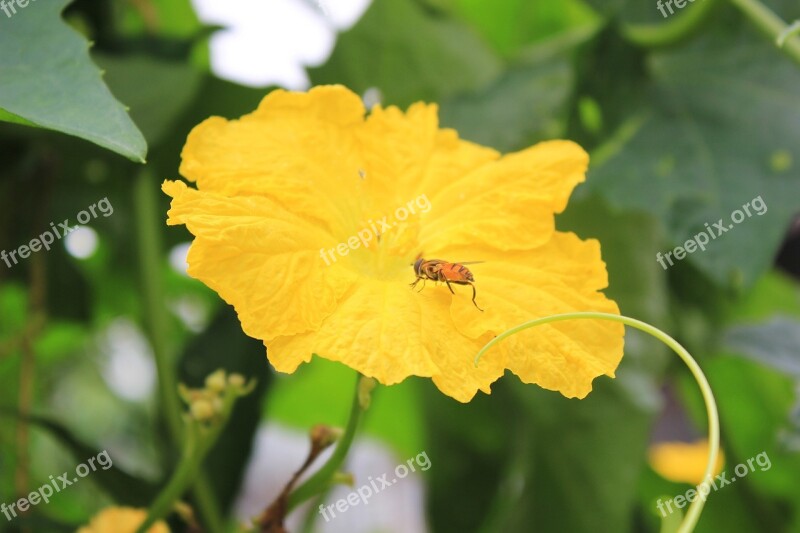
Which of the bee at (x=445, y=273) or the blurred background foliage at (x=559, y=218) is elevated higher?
the bee at (x=445, y=273)

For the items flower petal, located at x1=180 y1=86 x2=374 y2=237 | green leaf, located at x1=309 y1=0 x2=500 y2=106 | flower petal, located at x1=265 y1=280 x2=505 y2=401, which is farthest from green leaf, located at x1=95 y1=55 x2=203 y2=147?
flower petal, located at x1=265 y1=280 x2=505 y2=401

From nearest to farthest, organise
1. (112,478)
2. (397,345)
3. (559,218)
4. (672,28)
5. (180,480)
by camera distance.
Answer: (397,345), (180,480), (112,478), (672,28), (559,218)

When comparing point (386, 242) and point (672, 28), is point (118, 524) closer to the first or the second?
point (386, 242)

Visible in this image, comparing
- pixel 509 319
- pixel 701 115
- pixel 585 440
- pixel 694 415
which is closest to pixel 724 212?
pixel 701 115

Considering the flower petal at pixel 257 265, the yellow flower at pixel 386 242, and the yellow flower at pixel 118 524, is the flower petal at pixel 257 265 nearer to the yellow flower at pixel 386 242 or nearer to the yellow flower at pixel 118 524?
the yellow flower at pixel 386 242

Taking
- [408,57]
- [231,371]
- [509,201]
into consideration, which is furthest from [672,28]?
[231,371]

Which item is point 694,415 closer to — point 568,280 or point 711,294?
point 711,294

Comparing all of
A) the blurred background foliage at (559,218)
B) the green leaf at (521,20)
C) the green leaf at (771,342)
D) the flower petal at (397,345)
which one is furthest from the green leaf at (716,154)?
the flower petal at (397,345)
